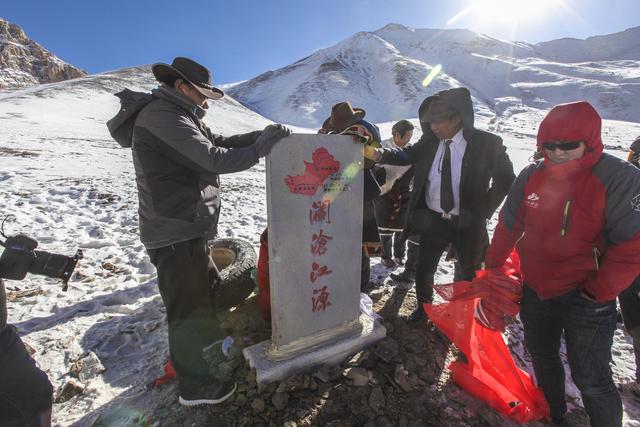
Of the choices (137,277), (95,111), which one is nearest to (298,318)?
(137,277)

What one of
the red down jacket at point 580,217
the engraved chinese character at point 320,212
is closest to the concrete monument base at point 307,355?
the engraved chinese character at point 320,212

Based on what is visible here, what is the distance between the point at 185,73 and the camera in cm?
219

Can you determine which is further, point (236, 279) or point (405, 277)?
point (405, 277)

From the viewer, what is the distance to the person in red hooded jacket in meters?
1.74

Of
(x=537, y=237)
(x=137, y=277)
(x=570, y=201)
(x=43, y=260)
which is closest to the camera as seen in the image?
(x=43, y=260)

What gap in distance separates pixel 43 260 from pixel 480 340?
9.80 ft

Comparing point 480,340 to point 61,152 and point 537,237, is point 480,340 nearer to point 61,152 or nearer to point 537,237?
point 537,237

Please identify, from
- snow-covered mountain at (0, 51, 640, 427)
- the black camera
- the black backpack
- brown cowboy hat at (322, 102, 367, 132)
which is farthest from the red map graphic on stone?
snow-covered mountain at (0, 51, 640, 427)

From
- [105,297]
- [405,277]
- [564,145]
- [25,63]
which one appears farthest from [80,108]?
[25,63]

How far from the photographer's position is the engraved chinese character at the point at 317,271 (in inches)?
103

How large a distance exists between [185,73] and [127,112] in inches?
18.0

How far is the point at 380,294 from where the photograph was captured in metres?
3.93

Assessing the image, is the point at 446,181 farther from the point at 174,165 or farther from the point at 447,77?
the point at 447,77

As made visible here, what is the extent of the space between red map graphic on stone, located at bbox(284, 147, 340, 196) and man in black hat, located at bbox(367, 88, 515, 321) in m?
0.56
